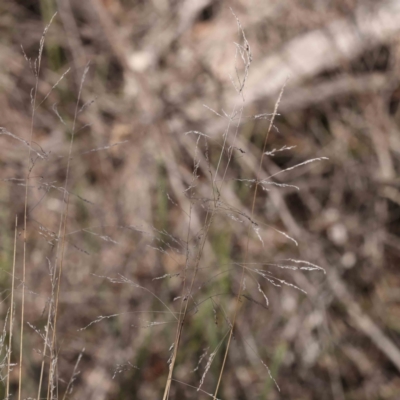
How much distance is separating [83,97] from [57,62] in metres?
0.26

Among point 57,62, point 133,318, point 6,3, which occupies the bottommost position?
point 133,318

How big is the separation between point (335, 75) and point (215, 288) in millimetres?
1436

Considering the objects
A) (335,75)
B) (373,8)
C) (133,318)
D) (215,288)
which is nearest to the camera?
(215,288)

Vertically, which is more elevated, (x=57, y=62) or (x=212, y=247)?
(x=57, y=62)

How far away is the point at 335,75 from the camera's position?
304cm

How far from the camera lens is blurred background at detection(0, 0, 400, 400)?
2598 mm

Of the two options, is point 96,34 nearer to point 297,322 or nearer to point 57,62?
point 57,62

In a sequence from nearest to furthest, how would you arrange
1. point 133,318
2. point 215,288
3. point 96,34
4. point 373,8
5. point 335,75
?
1. point 215,288
2. point 133,318
3. point 373,8
4. point 335,75
5. point 96,34

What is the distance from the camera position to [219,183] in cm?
292

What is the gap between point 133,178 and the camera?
10.3 feet

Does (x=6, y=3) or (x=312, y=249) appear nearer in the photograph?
(x=312, y=249)

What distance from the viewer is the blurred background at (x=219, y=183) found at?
102 inches

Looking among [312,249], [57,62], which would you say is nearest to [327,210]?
[312,249]

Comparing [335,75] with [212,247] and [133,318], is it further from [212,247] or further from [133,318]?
[133,318]
